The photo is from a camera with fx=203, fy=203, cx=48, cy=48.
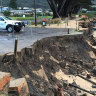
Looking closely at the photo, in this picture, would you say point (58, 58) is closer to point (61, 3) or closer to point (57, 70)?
point (57, 70)

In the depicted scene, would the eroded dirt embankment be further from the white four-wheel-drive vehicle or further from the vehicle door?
the vehicle door

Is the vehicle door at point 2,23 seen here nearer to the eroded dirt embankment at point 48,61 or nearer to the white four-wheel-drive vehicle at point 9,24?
the white four-wheel-drive vehicle at point 9,24

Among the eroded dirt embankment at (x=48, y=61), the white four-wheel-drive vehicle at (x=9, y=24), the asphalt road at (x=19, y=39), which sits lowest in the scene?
the eroded dirt embankment at (x=48, y=61)

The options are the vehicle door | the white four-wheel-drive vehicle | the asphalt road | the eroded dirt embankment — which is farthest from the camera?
the vehicle door

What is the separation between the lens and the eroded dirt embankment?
918cm

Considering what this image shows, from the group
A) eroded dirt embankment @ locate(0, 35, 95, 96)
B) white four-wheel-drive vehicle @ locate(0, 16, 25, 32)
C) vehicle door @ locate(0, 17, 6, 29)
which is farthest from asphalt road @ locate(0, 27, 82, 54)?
vehicle door @ locate(0, 17, 6, 29)

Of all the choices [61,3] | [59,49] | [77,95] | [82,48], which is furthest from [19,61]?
[61,3]

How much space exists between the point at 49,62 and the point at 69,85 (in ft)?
7.01

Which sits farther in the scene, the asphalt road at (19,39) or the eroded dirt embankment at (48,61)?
the asphalt road at (19,39)

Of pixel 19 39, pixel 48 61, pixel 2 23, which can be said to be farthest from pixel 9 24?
pixel 48 61

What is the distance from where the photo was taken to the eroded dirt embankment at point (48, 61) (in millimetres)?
9180

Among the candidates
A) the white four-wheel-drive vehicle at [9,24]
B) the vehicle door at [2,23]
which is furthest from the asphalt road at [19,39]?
the vehicle door at [2,23]

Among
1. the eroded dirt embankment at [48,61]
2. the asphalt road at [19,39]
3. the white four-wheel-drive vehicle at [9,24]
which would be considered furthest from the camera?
the white four-wheel-drive vehicle at [9,24]

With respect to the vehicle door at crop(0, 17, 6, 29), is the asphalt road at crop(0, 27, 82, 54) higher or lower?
lower
